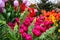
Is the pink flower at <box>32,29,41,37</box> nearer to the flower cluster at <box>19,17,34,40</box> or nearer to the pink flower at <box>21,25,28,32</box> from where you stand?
the flower cluster at <box>19,17,34,40</box>

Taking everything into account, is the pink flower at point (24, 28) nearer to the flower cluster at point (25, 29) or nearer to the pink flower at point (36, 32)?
the flower cluster at point (25, 29)

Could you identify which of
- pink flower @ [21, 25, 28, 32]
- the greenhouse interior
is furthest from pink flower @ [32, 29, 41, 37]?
pink flower @ [21, 25, 28, 32]

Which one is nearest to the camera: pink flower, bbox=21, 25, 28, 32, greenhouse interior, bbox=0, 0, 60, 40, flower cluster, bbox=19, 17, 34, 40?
flower cluster, bbox=19, 17, 34, 40

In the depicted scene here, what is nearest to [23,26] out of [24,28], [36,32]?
[24,28]

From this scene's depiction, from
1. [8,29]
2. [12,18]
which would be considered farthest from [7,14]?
[8,29]

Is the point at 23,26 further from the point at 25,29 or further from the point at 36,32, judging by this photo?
the point at 36,32


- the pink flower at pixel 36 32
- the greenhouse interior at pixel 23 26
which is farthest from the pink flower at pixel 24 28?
the pink flower at pixel 36 32

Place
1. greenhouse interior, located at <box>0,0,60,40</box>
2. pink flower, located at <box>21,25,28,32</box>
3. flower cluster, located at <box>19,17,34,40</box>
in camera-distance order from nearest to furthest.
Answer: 1. flower cluster, located at <box>19,17,34,40</box>
2. greenhouse interior, located at <box>0,0,60,40</box>
3. pink flower, located at <box>21,25,28,32</box>

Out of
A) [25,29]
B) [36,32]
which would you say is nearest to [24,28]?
[25,29]

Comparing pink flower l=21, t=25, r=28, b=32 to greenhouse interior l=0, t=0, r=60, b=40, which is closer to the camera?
greenhouse interior l=0, t=0, r=60, b=40

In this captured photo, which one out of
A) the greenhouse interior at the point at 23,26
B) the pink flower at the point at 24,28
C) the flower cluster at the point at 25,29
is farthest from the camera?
the pink flower at the point at 24,28

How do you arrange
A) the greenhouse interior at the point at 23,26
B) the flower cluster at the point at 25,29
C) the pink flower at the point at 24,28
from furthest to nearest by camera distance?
the pink flower at the point at 24,28
the greenhouse interior at the point at 23,26
the flower cluster at the point at 25,29

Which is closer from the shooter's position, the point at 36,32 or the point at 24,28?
the point at 36,32

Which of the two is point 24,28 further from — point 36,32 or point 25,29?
point 36,32
